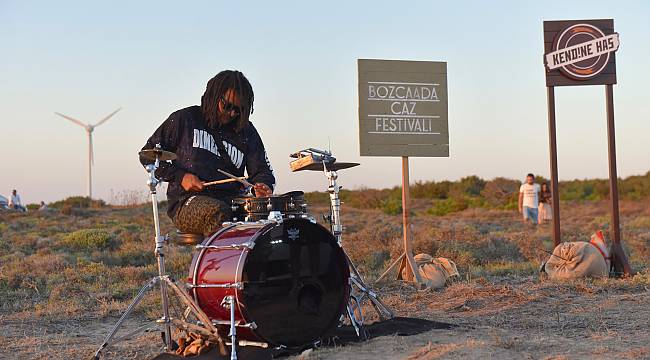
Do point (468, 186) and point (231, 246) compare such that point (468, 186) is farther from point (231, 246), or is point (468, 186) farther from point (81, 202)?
point (231, 246)

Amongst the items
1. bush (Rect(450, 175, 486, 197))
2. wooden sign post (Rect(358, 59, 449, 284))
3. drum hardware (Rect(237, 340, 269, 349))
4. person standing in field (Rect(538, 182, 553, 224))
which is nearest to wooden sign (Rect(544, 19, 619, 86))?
wooden sign post (Rect(358, 59, 449, 284))

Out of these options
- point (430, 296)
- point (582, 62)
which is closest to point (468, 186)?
point (582, 62)

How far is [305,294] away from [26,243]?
468 inches

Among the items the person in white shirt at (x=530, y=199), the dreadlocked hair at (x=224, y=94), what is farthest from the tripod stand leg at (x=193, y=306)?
the person in white shirt at (x=530, y=199)

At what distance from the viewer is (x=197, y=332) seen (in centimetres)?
524

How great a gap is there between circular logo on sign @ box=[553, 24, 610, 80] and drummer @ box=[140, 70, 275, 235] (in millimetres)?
5171

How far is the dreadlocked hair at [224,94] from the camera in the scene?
6.02 m

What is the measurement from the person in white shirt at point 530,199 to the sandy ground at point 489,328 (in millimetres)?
10719

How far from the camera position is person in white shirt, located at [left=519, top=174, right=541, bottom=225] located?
779 inches

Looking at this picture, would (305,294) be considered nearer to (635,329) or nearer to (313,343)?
(313,343)

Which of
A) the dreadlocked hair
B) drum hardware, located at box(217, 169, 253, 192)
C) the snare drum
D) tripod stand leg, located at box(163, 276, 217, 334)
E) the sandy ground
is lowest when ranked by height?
the sandy ground

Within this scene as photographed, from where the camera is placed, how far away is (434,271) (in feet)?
30.0

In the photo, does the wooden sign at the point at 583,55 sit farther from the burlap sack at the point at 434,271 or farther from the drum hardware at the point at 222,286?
the drum hardware at the point at 222,286

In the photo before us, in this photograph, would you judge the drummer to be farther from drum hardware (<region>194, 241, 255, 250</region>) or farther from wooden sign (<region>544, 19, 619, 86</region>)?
wooden sign (<region>544, 19, 619, 86</region>)
